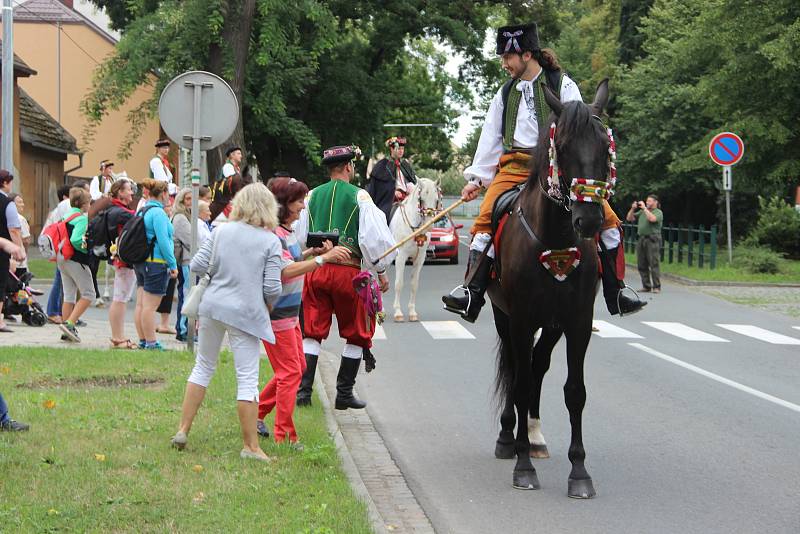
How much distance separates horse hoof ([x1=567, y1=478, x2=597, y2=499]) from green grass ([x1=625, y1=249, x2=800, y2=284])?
2124 cm

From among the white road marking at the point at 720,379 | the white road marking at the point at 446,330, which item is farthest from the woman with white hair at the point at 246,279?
A: the white road marking at the point at 446,330

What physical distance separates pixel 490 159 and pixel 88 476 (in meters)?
3.60

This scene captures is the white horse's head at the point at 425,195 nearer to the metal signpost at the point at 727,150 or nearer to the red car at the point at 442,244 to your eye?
the metal signpost at the point at 727,150

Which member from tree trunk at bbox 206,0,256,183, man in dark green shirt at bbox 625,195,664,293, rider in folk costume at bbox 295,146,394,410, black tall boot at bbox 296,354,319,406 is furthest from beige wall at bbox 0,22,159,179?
rider in folk costume at bbox 295,146,394,410

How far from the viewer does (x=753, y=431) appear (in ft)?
31.3

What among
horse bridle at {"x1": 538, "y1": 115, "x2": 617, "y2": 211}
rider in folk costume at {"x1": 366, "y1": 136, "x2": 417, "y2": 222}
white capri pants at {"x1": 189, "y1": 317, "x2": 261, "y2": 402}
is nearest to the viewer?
horse bridle at {"x1": 538, "y1": 115, "x2": 617, "y2": 211}

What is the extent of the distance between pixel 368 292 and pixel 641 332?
894cm

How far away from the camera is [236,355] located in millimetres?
7746

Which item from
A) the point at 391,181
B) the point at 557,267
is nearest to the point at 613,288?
the point at 557,267

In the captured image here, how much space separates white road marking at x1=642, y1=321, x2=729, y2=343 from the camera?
16703mm

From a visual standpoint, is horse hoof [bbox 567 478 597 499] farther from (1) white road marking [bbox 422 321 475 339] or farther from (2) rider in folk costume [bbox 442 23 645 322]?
(1) white road marking [bbox 422 321 475 339]

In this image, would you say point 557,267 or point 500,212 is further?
point 500,212

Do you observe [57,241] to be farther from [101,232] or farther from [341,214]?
[341,214]

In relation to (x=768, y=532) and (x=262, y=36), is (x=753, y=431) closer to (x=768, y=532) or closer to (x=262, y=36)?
(x=768, y=532)
